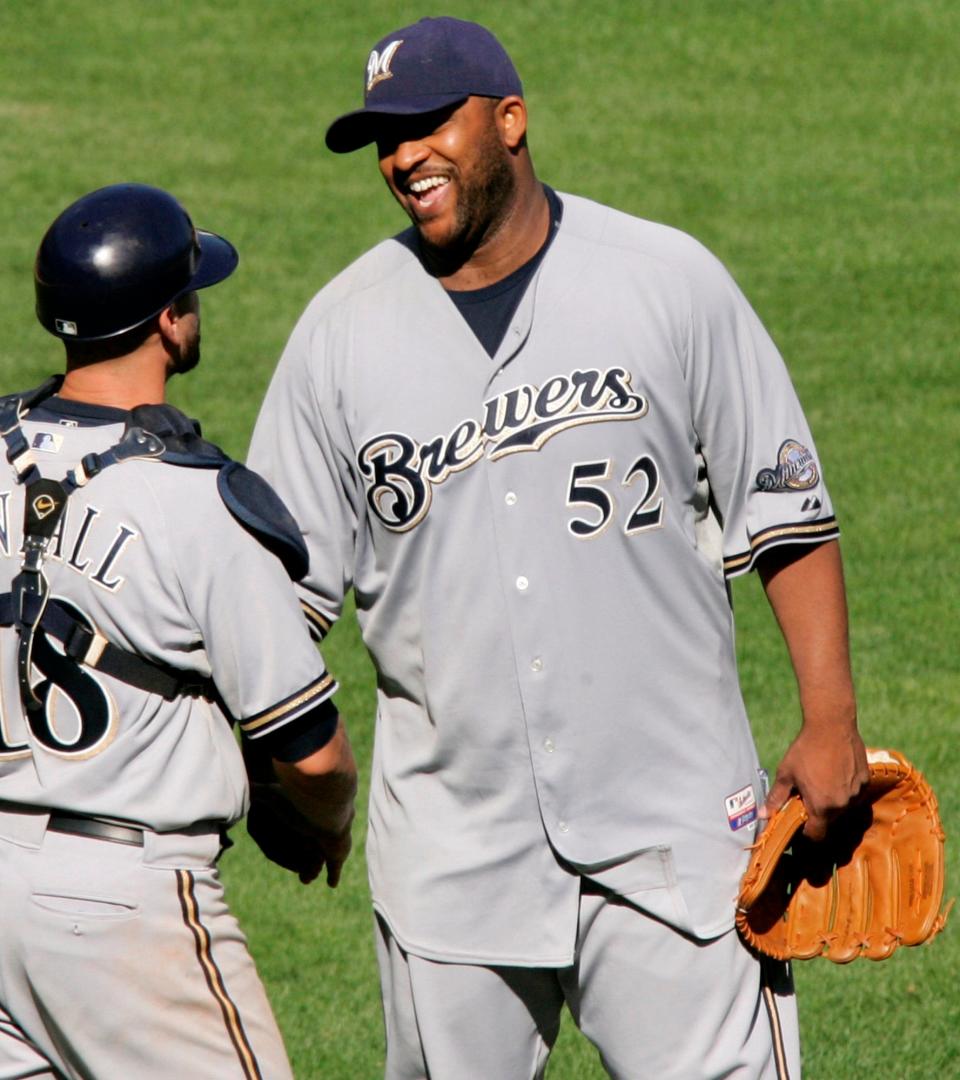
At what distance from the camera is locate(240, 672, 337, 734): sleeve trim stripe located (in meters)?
3.31

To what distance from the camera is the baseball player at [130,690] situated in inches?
128

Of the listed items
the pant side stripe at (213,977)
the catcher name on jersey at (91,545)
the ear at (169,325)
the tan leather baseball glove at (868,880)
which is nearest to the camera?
the catcher name on jersey at (91,545)

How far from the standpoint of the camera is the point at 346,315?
3.56 m

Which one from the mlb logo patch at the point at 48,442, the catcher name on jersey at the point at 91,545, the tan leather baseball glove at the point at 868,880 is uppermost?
the mlb logo patch at the point at 48,442

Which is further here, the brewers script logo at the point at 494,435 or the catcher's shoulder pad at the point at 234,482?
the brewers script logo at the point at 494,435

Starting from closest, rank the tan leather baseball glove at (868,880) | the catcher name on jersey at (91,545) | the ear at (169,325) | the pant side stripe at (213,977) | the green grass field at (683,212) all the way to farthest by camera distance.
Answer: the catcher name on jersey at (91,545), the pant side stripe at (213,977), the ear at (169,325), the tan leather baseball glove at (868,880), the green grass field at (683,212)

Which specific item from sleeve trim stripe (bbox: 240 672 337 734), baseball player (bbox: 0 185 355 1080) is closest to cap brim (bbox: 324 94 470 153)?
baseball player (bbox: 0 185 355 1080)

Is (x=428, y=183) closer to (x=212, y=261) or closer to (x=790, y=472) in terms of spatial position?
(x=212, y=261)

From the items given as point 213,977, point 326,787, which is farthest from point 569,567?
point 213,977

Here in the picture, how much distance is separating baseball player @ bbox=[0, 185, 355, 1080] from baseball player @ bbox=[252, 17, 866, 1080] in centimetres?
27

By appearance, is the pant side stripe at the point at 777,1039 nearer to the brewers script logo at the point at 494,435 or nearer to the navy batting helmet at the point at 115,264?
the brewers script logo at the point at 494,435

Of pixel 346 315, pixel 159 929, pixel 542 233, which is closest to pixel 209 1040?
pixel 159 929

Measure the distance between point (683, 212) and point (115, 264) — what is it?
9967 millimetres

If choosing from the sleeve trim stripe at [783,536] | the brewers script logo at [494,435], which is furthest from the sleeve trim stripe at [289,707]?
the sleeve trim stripe at [783,536]
